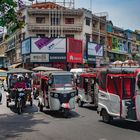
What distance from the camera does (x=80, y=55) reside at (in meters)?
56.3

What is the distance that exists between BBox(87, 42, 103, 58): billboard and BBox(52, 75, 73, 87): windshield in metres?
39.5

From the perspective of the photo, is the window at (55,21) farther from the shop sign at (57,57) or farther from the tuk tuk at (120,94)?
the tuk tuk at (120,94)

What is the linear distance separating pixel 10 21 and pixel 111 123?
5.97 meters

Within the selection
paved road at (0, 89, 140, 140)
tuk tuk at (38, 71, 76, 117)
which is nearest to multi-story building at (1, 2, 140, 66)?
tuk tuk at (38, 71, 76, 117)

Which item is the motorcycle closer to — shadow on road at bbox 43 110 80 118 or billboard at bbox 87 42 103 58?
shadow on road at bbox 43 110 80 118

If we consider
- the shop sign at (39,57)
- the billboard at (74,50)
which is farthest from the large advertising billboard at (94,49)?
the shop sign at (39,57)

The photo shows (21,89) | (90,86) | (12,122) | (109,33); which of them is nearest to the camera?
(12,122)

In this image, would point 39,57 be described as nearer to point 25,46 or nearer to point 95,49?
point 25,46

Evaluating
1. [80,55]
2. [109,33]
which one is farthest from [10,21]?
[109,33]

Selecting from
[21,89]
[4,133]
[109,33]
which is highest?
[109,33]

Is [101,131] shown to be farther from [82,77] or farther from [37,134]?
[82,77]

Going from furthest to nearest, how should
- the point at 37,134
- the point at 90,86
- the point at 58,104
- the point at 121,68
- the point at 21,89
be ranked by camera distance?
1. the point at 90,86
2. the point at 21,89
3. the point at 58,104
4. the point at 121,68
5. the point at 37,134

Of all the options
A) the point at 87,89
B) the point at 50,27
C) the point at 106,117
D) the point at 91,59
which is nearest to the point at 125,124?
the point at 106,117

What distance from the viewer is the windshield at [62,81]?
18.6m
